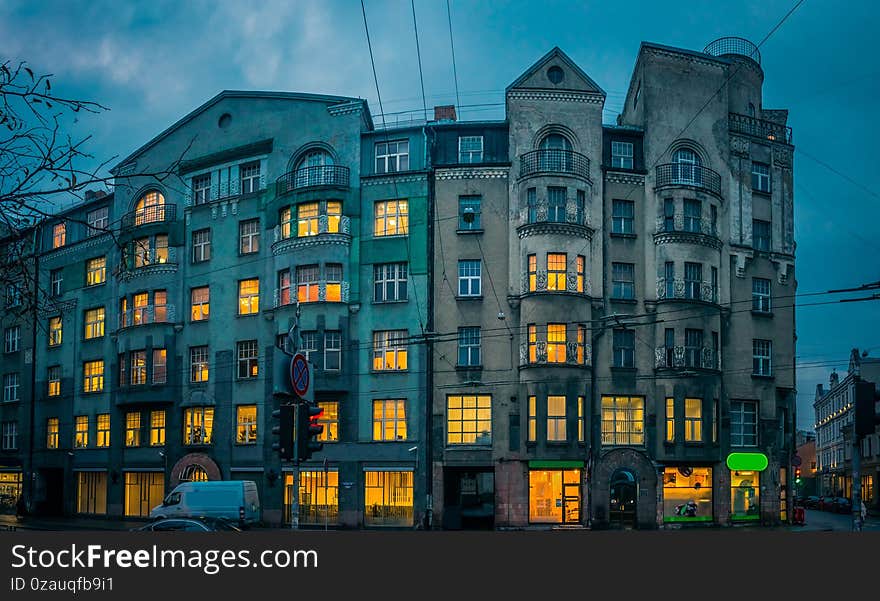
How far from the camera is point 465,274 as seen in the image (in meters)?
49.2

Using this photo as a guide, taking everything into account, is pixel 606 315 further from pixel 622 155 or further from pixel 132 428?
pixel 132 428

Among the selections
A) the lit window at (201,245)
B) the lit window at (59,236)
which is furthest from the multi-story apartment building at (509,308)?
the lit window at (59,236)

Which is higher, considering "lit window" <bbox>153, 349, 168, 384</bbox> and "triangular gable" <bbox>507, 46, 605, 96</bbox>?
"triangular gable" <bbox>507, 46, 605, 96</bbox>

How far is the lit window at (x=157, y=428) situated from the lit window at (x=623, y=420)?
25.6 m

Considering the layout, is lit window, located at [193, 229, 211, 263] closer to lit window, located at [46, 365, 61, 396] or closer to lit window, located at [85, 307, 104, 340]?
lit window, located at [85, 307, 104, 340]

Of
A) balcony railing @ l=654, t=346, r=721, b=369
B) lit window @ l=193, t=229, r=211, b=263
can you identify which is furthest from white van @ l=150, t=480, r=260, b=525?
balcony railing @ l=654, t=346, r=721, b=369

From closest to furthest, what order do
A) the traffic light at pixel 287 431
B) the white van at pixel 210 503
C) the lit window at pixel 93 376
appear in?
the traffic light at pixel 287 431
the white van at pixel 210 503
the lit window at pixel 93 376

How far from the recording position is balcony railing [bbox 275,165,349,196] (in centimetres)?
5069

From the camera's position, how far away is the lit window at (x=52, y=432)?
61781 mm

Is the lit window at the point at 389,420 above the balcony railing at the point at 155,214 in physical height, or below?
below

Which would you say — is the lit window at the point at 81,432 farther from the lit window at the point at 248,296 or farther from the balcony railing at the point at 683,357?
the balcony railing at the point at 683,357

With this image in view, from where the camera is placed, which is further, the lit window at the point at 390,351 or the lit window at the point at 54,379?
the lit window at the point at 54,379

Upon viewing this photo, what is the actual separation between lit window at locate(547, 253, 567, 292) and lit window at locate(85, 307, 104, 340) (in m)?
29.4

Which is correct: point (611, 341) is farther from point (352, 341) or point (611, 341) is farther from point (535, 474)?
point (352, 341)
